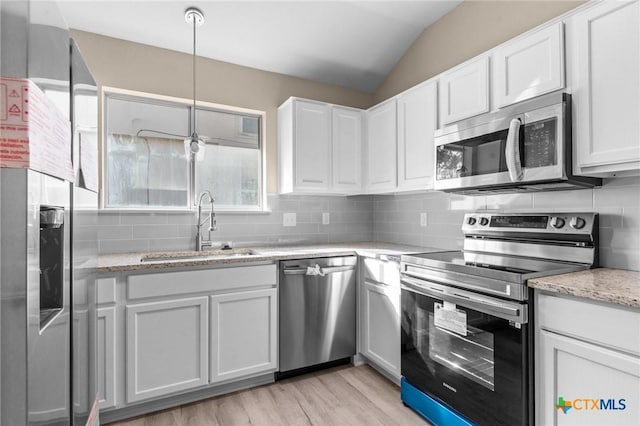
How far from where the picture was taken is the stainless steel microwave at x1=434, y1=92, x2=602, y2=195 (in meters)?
1.62

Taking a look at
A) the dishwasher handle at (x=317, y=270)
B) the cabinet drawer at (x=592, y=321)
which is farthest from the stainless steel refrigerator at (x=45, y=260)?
the cabinet drawer at (x=592, y=321)

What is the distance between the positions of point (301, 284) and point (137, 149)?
169 cm

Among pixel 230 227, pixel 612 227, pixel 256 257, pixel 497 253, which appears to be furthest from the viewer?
pixel 230 227

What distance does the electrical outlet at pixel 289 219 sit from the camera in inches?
122

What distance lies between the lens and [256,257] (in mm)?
2264

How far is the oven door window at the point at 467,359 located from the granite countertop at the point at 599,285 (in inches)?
8.9

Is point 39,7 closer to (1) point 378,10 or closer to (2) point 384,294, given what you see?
(2) point 384,294

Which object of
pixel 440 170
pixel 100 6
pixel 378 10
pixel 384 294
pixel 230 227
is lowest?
pixel 384 294

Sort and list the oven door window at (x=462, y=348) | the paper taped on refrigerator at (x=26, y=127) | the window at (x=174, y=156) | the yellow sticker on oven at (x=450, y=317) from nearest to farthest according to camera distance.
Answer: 1. the paper taped on refrigerator at (x=26, y=127)
2. the oven door window at (x=462, y=348)
3. the yellow sticker on oven at (x=450, y=317)
4. the window at (x=174, y=156)

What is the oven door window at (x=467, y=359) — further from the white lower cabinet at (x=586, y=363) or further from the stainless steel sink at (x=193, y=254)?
the stainless steel sink at (x=193, y=254)

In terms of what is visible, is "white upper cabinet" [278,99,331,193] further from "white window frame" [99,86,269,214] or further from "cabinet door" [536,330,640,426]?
"cabinet door" [536,330,640,426]

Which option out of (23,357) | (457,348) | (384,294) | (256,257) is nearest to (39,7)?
(23,357)

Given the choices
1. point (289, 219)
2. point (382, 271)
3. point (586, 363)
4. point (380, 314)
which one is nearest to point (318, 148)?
point (289, 219)

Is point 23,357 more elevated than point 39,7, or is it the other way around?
point 39,7
